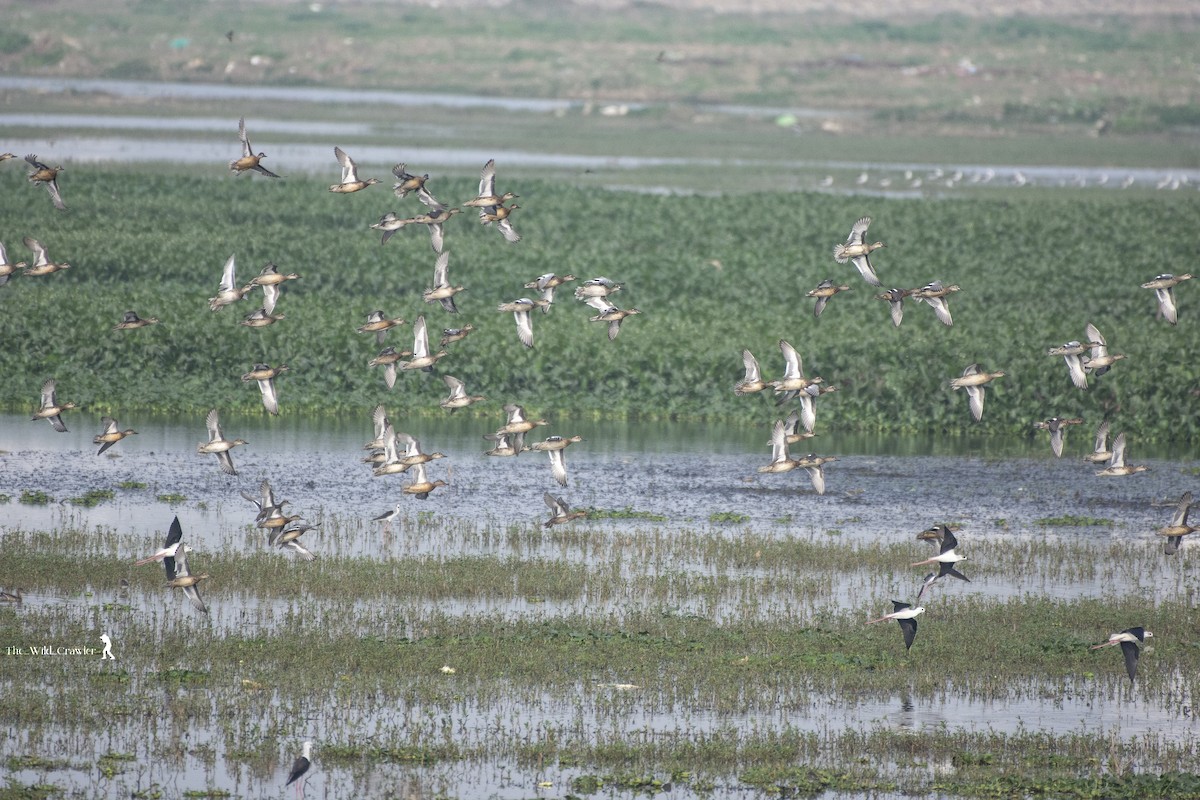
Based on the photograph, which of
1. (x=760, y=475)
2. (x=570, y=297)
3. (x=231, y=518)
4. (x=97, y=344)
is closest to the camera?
(x=231, y=518)

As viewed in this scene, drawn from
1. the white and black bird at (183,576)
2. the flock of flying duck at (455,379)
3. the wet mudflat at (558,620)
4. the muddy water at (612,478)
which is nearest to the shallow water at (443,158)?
the muddy water at (612,478)

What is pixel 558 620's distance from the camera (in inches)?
837


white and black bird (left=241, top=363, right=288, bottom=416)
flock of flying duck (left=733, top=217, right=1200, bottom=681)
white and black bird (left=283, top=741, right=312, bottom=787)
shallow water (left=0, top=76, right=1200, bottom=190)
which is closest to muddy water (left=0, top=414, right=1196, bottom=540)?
white and black bird (left=241, top=363, right=288, bottom=416)

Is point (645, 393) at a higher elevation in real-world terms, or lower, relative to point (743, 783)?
higher

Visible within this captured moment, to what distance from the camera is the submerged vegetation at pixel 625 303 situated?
1420 inches

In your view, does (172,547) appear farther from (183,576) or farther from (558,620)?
(558,620)

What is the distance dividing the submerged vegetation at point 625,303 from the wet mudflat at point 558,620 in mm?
3547

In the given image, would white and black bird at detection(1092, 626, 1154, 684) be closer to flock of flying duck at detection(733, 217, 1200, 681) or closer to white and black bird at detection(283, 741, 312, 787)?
flock of flying duck at detection(733, 217, 1200, 681)

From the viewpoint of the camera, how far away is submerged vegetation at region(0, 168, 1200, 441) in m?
36.1

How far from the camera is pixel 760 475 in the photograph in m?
31.6

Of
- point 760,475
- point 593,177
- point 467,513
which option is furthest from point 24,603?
point 593,177

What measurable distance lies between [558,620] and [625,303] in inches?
933

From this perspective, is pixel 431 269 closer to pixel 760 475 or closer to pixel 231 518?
pixel 760 475

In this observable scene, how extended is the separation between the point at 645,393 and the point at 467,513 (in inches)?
393
